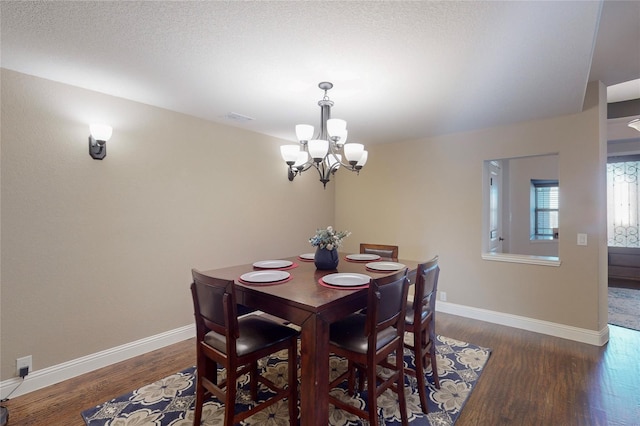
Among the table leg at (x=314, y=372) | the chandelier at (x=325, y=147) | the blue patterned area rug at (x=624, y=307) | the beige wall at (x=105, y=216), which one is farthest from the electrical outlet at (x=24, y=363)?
the blue patterned area rug at (x=624, y=307)

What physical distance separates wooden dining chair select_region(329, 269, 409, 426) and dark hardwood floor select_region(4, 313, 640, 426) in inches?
26.5

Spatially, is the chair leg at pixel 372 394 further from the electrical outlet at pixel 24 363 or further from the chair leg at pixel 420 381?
the electrical outlet at pixel 24 363

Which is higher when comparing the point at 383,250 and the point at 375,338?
the point at 383,250

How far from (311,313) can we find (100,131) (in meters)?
2.35

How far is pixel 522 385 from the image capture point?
7.54ft

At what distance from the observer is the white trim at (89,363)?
85.7 inches

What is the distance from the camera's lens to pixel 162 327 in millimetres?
3002

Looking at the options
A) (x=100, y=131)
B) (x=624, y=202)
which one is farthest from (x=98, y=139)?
(x=624, y=202)

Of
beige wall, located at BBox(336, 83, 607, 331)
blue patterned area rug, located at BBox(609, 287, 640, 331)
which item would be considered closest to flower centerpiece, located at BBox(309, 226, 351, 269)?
beige wall, located at BBox(336, 83, 607, 331)

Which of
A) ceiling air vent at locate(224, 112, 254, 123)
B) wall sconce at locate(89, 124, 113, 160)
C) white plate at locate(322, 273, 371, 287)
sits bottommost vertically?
white plate at locate(322, 273, 371, 287)

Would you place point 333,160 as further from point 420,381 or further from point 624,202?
point 624,202

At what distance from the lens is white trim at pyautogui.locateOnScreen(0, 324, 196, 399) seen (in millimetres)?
2178

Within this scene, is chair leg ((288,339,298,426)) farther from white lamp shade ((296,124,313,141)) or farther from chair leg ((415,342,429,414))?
white lamp shade ((296,124,313,141))

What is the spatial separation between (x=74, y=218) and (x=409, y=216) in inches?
151
